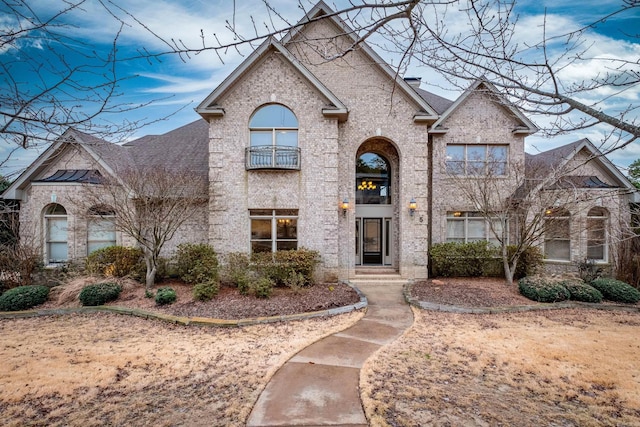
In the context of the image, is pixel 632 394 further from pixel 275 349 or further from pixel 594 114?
pixel 275 349

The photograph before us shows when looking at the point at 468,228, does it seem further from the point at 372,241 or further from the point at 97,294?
the point at 97,294

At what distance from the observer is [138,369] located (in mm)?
4801

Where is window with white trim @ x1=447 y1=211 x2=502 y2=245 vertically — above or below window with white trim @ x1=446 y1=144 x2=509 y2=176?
below

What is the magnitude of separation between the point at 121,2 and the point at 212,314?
21.8ft

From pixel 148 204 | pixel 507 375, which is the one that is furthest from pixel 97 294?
pixel 507 375

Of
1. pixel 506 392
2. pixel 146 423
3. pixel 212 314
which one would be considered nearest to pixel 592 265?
pixel 506 392

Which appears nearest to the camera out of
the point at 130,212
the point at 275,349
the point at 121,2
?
the point at 121,2

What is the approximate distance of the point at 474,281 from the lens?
11062mm

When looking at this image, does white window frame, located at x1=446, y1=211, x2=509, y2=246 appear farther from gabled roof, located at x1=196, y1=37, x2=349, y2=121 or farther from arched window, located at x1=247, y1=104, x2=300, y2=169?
arched window, located at x1=247, y1=104, x2=300, y2=169

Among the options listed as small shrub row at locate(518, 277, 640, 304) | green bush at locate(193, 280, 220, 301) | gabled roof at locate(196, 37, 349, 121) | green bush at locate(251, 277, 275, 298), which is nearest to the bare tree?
green bush at locate(193, 280, 220, 301)

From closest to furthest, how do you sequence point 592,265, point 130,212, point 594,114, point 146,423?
point 594,114
point 146,423
point 130,212
point 592,265

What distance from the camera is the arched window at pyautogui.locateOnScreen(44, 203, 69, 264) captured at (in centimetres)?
1176

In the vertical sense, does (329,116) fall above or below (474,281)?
above

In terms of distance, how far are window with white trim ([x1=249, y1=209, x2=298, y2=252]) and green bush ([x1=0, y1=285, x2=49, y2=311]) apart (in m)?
6.40
